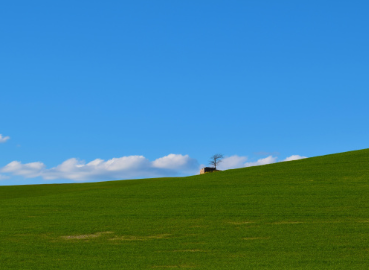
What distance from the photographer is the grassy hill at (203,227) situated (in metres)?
14.4

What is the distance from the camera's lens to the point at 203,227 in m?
19.2

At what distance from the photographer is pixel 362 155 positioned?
40469mm

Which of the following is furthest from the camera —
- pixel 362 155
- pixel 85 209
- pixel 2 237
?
pixel 362 155

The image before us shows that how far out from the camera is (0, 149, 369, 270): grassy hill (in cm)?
1443

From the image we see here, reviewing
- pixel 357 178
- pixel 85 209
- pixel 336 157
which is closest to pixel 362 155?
pixel 336 157

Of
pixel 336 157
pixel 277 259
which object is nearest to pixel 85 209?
pixel 277 259

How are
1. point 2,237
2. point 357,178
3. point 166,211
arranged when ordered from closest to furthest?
point 2,237
point 166,211
point 357,178

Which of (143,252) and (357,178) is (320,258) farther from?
(357,178)

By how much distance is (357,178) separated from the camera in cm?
3056

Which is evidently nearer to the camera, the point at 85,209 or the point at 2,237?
the point at 2,237

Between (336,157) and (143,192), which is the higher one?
(336,157)

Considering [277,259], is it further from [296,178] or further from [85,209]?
[296,178]

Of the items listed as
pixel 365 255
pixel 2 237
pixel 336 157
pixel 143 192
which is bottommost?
pixel 365 255

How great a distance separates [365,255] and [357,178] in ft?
57.4
